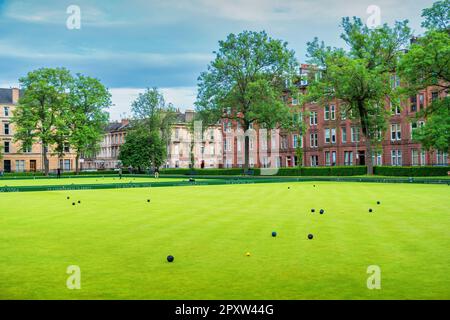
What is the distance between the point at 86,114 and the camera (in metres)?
84.1

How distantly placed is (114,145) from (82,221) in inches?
4691

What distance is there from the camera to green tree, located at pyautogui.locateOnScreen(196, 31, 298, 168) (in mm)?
62594

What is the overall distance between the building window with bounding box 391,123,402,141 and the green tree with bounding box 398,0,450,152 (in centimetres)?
2393

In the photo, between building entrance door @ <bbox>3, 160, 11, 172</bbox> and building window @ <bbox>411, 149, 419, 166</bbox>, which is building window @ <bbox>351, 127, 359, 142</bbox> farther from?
building entrance door @ <bbox>3, 160, 11, 172</bbox>

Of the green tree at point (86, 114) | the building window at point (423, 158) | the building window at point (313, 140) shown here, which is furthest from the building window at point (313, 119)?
the green tree at point (86, 114)

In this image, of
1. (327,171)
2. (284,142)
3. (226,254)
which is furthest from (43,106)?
(226,254)

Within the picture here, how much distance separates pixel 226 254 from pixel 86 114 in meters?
77.8

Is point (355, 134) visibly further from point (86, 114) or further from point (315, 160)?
point (86, 114)

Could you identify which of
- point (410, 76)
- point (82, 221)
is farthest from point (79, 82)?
point (82, 221)

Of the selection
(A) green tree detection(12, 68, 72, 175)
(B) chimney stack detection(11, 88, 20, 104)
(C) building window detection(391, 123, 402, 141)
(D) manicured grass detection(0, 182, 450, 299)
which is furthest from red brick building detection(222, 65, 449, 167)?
(D) manicured grass detection(0, 182, 450, 299)

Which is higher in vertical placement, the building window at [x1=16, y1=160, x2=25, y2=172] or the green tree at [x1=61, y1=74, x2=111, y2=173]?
the green tree at [x1=61, y1=74, x2=111, y2=173]

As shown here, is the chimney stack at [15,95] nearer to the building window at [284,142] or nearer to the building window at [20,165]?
the building window at [20,165]

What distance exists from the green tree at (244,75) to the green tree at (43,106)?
2718 centimetres
